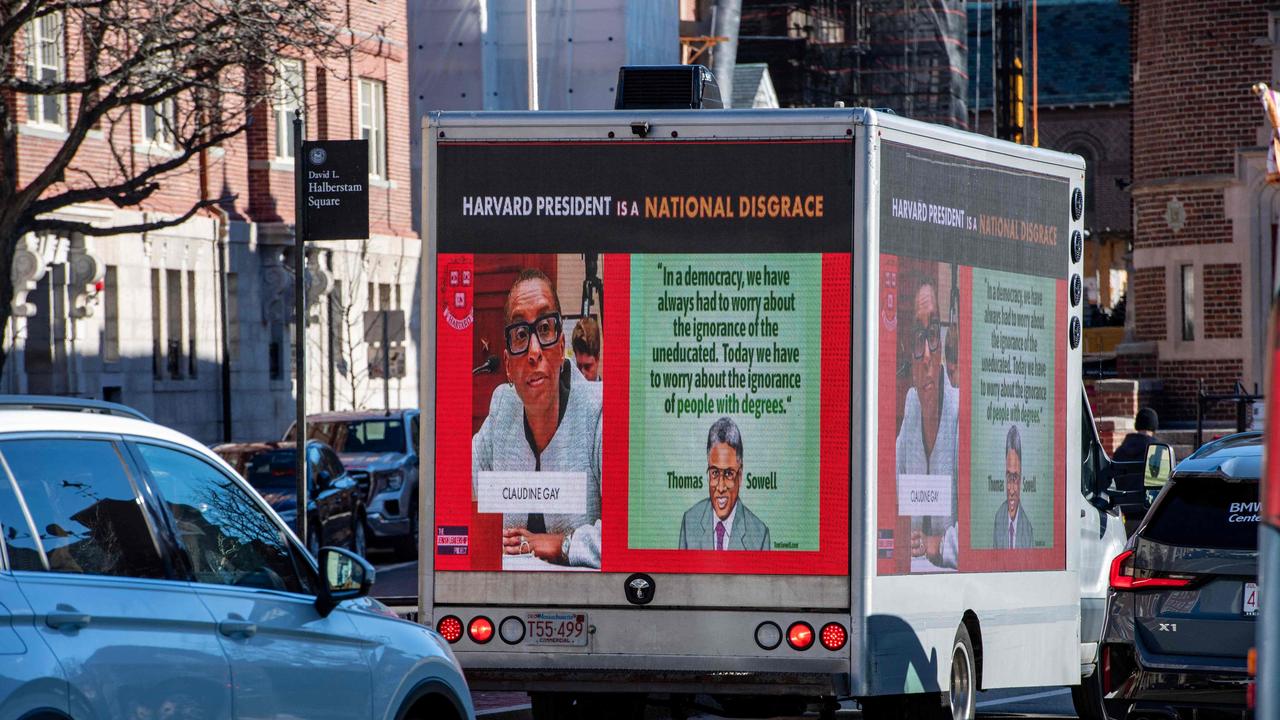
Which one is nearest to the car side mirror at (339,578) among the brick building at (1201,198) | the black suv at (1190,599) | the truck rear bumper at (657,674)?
the truck rear bumper at (657,674)

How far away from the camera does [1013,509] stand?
9.95m

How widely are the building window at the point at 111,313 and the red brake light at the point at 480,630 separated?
23184 millimetres

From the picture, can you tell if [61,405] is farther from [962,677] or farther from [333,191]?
[333,191]

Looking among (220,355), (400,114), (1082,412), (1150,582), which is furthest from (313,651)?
(400,114)

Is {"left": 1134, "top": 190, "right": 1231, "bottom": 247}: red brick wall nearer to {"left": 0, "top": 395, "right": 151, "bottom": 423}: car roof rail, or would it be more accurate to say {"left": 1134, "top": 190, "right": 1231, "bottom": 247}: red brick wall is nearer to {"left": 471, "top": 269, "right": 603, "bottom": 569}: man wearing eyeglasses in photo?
{"left": 471, "top": 269, "right": 603, "bottom": 569}: man wearing eyeglasses in photo

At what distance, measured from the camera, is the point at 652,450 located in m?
8.90

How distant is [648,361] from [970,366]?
5.33ft

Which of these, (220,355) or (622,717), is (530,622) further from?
(220,355)

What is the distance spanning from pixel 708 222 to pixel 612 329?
0.62 m

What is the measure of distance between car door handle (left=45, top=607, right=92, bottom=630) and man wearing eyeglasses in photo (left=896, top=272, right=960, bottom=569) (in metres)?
4.59

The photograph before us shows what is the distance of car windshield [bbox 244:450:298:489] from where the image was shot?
71.6ft

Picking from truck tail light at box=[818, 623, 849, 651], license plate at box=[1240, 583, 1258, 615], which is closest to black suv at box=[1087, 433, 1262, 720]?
license plate at box=[1240, 583, 1258, 615]

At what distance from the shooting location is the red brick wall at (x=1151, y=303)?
3534 cm

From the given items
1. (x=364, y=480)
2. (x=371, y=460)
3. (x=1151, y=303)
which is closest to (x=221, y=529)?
(x=364, y=480)
